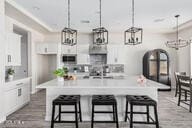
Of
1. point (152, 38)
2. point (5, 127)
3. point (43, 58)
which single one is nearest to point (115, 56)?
point (152, 38)

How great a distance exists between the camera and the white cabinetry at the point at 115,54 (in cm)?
712

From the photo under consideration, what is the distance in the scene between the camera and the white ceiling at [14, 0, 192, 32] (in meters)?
3.95

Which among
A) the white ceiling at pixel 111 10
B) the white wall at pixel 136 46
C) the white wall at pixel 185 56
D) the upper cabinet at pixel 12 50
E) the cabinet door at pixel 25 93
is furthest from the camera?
the white wall at pixel 136 46

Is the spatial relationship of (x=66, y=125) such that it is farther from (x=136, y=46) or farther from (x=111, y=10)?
(x=136, y=46)

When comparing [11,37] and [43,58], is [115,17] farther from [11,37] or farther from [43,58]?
[43,58]

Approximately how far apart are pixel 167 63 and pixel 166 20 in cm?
222

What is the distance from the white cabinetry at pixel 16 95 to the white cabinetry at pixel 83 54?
266 cm

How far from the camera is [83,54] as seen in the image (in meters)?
7.04

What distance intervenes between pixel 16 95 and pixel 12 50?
47.8 inches

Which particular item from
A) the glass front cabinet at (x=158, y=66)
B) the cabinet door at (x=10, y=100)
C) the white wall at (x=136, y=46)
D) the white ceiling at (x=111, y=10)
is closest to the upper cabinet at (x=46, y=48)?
the white wall at (x=136, y=46)

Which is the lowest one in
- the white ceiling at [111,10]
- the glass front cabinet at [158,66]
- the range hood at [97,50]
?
the glass front cabinet at [158,66]

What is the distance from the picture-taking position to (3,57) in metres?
3.56

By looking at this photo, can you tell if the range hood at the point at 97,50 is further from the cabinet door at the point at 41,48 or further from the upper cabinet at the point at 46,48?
the cabinet door at the point at 41,48

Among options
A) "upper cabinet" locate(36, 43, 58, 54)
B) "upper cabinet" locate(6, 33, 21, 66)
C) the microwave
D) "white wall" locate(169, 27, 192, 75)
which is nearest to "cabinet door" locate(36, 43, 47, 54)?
"upper cabinet" locate(36, 43, 58, 54)
